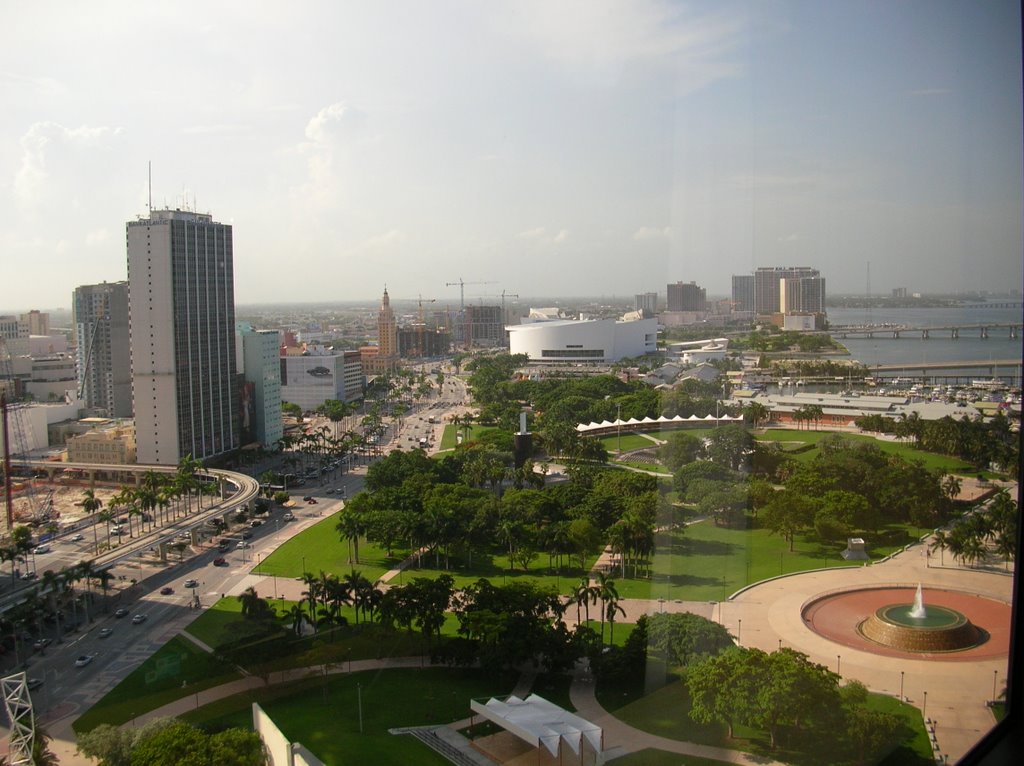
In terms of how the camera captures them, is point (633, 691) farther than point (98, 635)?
No

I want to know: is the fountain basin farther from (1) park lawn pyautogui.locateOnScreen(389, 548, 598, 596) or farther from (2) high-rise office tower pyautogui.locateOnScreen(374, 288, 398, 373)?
(2) high-rise office tower pyautogui.locateOnScreen(374, 288, 398, 373)

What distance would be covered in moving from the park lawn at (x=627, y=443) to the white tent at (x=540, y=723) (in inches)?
291

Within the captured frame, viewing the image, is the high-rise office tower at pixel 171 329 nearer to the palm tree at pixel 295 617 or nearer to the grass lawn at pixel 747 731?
the palm tree at pixel 295 617

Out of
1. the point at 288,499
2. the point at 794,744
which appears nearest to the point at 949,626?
the point at 794,744

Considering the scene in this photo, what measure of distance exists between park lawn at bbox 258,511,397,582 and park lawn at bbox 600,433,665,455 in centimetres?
495

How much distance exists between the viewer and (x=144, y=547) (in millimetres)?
7152

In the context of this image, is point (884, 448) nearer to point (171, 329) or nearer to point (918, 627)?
point (918, 627)

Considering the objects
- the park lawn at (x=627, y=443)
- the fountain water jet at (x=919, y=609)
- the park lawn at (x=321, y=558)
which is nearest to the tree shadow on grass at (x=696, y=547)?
the fountain water jet at (x=919, y=609)

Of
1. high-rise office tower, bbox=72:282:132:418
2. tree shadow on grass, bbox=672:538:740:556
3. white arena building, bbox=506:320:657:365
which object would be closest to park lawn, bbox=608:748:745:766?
tree shadow on grass, bbox=672:538:740:556

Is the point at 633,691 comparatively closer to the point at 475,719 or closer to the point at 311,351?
the point at 475,719

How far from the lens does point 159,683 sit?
4629 millimetres

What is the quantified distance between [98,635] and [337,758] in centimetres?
253

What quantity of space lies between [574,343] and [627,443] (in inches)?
435

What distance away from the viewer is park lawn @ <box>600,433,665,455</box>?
38.7 ft
